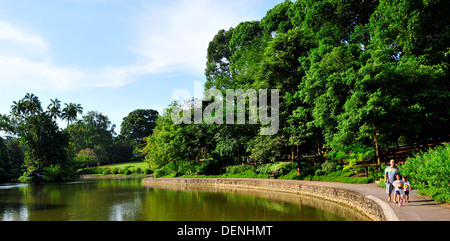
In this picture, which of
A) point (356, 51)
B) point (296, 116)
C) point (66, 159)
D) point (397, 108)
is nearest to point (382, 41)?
point (356, 51)

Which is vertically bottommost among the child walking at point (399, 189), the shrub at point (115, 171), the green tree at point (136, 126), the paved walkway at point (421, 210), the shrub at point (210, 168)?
the shrub at point (115, 171)

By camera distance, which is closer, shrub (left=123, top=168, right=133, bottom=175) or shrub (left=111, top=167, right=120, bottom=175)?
shrub (left=123, top=168, right=133, bottom=175)

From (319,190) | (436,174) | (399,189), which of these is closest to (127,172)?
(319,190)

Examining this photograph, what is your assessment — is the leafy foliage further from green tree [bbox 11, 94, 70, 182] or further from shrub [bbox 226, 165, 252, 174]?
green tree [bbox 11, 94, 70, 182]

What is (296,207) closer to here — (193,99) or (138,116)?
(193,99)

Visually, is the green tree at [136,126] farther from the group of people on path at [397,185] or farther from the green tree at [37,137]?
the group of people on path at [397,185]

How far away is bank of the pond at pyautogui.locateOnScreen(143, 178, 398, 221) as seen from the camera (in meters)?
10.9

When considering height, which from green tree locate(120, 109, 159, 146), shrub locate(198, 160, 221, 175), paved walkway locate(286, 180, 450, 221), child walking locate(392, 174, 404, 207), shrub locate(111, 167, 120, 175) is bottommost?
shrub locate(111, 167, 120, 175)

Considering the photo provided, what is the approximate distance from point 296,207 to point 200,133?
75.6 ft

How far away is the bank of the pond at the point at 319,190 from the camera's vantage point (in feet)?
35.6

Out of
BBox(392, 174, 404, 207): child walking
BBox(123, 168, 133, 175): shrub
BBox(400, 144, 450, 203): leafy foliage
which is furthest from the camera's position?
BBox(123, 168, 133, 175): shrub

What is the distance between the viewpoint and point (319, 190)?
18.3m

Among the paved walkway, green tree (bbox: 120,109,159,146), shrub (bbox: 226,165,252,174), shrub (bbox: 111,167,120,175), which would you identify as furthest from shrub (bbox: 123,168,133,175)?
the paved walkway

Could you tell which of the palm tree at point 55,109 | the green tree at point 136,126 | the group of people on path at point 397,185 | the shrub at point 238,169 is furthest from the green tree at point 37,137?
the group of people on path at point 397,185
